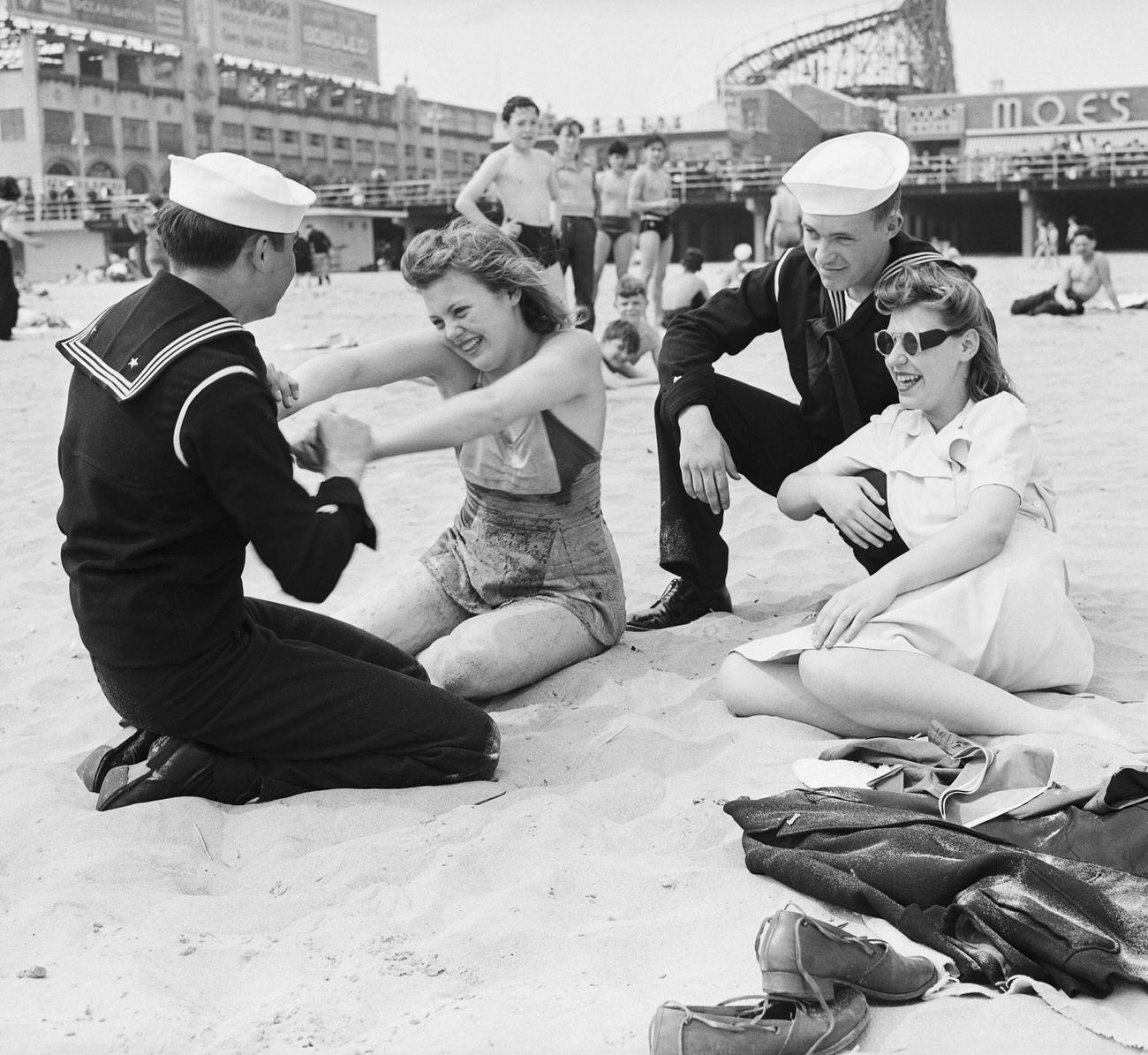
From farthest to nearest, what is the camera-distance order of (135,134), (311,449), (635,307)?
(135,134) < (635,307) < (311,449)

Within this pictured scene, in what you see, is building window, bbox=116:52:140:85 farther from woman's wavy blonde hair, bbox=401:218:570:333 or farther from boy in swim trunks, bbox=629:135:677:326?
woman's wavy blonde hair, bbox=401:218:570:333

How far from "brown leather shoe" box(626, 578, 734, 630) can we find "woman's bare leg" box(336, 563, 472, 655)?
0.59 m

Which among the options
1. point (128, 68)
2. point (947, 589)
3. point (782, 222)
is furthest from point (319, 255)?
point (128, 68)

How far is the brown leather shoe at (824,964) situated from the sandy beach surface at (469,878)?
0.15 ft

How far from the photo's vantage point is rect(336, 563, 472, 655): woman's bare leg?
377cm

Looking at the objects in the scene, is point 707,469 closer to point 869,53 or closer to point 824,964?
point 824,964

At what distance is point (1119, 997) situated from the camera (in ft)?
6.21

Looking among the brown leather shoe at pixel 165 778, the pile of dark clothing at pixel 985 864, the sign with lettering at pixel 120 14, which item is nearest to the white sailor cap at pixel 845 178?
the pile of dark clothing at pixel 985 864

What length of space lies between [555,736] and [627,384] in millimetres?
5912

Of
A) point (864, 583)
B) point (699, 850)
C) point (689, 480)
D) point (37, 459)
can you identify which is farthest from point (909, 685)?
point (37, 459)

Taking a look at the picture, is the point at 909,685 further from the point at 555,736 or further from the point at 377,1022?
the point at 377,1022

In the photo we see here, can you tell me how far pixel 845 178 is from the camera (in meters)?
3.39

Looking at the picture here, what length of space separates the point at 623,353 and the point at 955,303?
596cm

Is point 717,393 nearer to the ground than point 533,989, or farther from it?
farther from it
